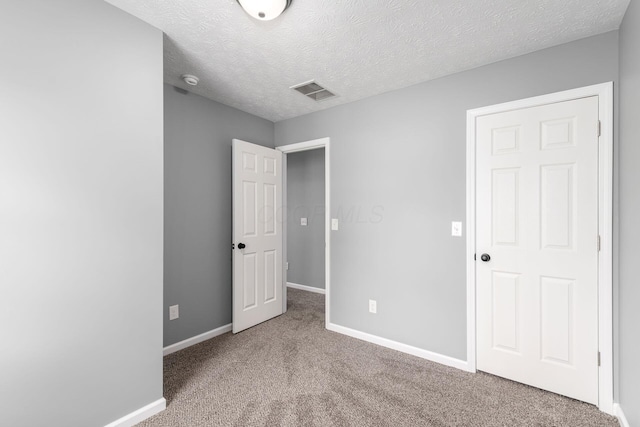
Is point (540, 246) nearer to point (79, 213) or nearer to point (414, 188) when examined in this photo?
point (414, 188)

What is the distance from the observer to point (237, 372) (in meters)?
2.28

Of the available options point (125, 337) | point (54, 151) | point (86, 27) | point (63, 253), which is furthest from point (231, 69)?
point (125, 337)

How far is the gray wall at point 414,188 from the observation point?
2.09 meters

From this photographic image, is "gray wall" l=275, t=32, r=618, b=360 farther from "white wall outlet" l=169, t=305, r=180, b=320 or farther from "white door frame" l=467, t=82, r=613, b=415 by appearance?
"white wall outlet" l=169, t=305, r=180, b=320

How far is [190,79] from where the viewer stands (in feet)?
7.96

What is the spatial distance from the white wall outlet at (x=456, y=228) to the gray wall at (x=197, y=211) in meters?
2.27

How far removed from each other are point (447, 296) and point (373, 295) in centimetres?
71

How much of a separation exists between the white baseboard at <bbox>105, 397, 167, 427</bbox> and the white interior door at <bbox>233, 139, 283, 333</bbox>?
3.82 feet

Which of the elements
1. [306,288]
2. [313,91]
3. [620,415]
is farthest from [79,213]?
[306,288]

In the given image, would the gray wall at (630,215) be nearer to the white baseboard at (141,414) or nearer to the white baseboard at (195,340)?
the white baseboard at (141,414)

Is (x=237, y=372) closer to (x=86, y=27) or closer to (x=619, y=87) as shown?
(x=86, y=27)

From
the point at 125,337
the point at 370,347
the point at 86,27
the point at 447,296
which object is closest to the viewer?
the point at 86,27

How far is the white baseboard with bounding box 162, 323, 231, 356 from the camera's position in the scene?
102 inches

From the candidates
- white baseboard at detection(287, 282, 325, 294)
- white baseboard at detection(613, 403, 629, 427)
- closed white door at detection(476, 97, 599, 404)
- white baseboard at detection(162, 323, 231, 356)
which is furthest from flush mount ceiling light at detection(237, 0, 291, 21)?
white baseboard at detection(287, 282, 325, 294)
